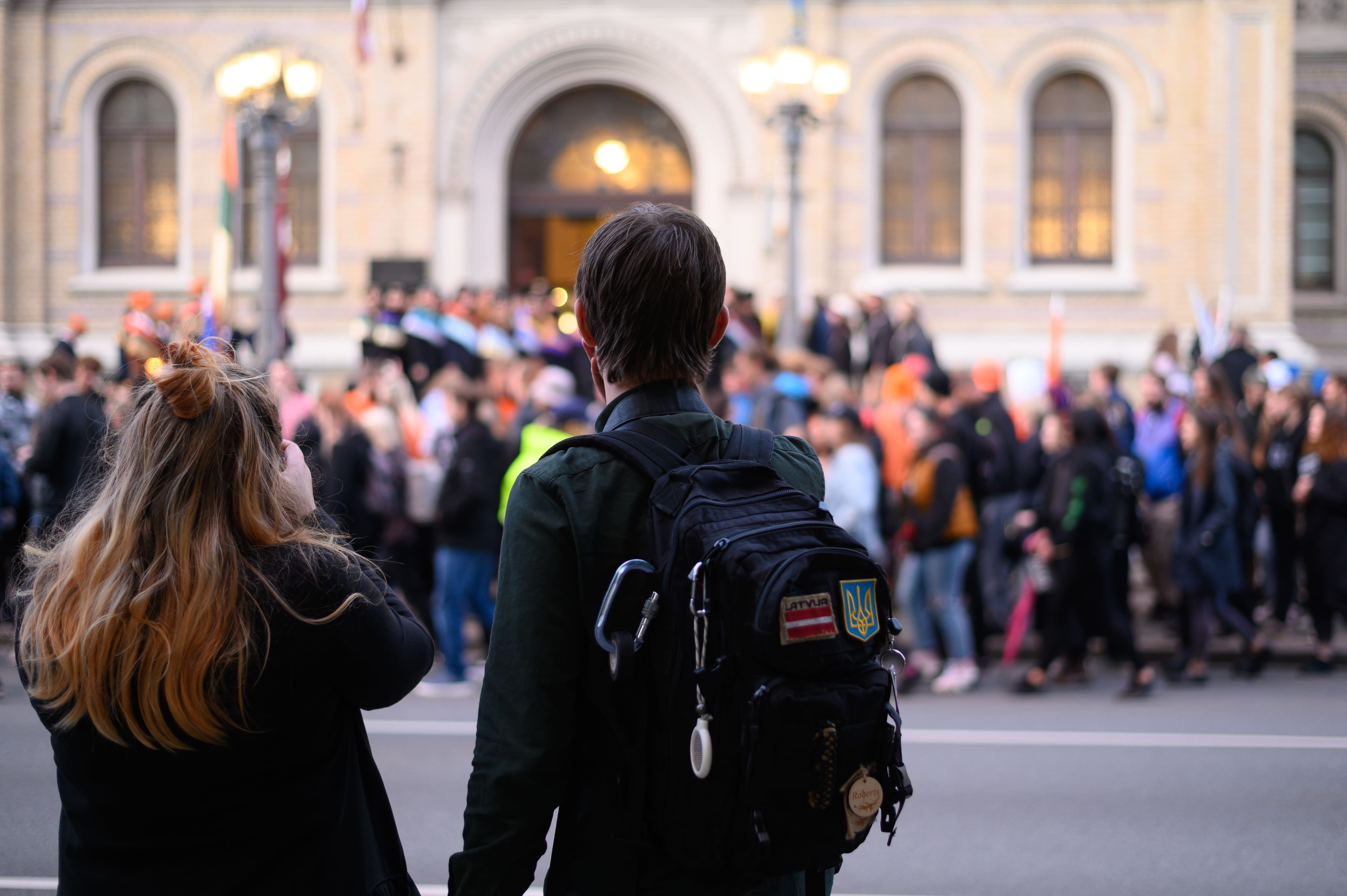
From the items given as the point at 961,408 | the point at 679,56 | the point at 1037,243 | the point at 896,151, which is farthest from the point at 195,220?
the point at 961,408

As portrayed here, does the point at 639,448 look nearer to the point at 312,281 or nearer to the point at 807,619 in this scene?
the point at 807,619

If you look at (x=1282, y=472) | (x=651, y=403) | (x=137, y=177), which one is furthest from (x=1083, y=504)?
(x=137, y=177)

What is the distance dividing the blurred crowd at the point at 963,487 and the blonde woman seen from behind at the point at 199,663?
5721 mm

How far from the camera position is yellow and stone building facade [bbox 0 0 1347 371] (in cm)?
1895

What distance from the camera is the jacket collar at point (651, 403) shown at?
2193mm

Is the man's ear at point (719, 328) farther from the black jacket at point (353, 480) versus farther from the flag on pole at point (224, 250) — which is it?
the flag on pole at point (224, 250)

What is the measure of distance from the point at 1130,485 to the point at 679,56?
12.2 metres

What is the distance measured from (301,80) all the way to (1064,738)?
9.03 m

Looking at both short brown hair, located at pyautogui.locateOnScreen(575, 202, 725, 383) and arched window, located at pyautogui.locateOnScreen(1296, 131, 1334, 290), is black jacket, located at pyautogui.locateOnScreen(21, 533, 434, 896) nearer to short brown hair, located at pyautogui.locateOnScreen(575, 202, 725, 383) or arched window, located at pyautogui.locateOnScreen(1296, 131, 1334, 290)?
short brown hair, located at pyautogui.locateOnScreen(575, 202, 725, 383)

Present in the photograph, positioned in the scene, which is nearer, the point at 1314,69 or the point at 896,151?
the point at 896,151

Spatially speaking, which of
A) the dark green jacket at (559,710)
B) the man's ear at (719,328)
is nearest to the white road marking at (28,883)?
the dark green jacket at (559,710)

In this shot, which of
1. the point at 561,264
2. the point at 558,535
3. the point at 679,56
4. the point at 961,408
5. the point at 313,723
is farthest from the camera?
the point at 561,264

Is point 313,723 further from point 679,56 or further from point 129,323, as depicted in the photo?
Result: point 679,56

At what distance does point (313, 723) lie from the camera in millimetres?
2270
